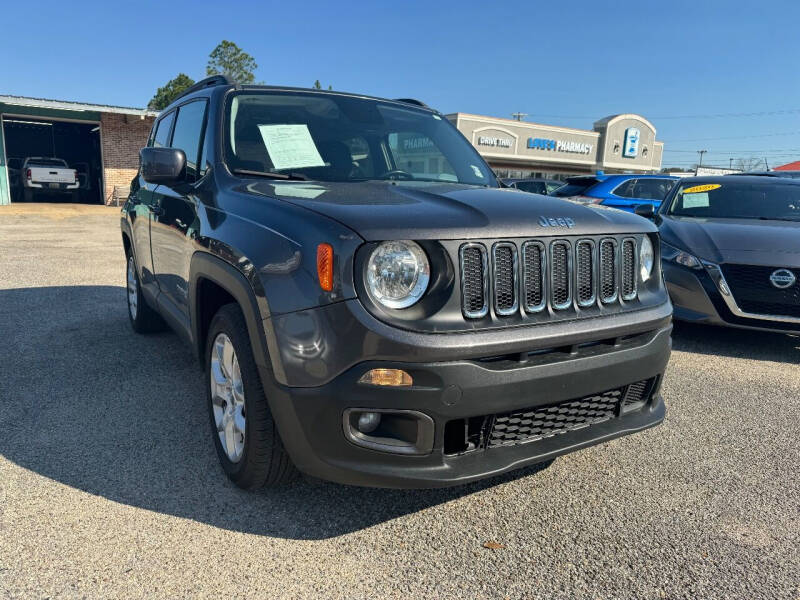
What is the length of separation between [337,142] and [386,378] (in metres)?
1.72

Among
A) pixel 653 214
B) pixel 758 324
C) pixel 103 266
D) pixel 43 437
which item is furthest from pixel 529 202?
pixel 103 266

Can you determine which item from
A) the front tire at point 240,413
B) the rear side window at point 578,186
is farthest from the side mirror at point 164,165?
the rear side window at point 578,186

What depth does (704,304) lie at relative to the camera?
493cm

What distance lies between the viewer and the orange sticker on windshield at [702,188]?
6.24 m

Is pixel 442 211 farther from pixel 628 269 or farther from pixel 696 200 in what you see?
pixel 696 200

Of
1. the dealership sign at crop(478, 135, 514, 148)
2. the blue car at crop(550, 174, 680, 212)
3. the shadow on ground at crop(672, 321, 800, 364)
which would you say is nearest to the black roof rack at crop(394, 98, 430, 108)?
the shadow on ground at crop(672, 321, 800, 364)

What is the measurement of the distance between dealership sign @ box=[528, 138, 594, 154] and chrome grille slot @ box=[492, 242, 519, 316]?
35640mm

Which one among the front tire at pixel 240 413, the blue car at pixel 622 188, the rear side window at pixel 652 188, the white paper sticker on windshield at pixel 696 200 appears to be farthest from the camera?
the rear side window at pixel 652 188

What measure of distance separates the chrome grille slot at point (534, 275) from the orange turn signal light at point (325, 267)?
27.9 inches

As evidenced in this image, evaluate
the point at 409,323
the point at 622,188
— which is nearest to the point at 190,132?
the point at 409,323

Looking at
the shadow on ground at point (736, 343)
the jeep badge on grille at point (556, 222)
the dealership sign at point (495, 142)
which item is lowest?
the shadow on ground at point (736, 343)

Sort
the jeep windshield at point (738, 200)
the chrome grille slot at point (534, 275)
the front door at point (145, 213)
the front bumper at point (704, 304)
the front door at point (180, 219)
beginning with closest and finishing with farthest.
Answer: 1. the chrome grille slot at point (534, 275)
2. the front door at point (180, 219)
3. the front door at point (145, 213)
4. the front bumper at point (704, 304)
5. the jeep windshield at point (738, 200)

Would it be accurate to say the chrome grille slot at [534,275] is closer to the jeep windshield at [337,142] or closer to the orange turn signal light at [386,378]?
the orange turn signal light at [386,378]

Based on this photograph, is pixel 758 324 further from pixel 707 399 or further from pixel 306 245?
pixel 306 245
